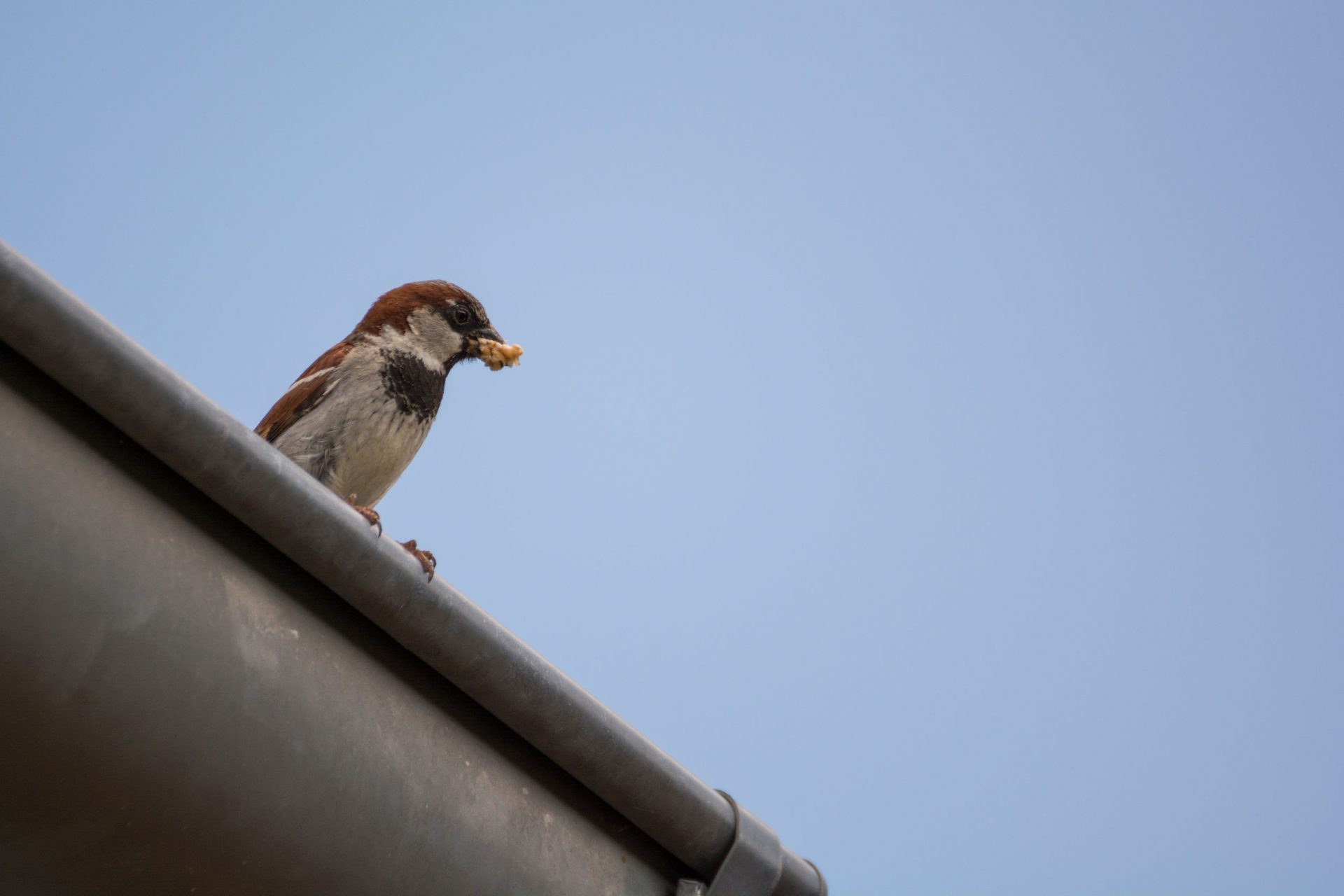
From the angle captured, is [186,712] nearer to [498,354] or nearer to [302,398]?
[302,398]

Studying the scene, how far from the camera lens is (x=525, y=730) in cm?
131

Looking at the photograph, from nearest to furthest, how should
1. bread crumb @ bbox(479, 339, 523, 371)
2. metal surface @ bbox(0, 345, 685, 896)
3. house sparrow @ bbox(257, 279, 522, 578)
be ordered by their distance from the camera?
metal surface @ bbox(0, 345, 685, 896) → house sparrow @ bbox(257, 279, 522, 578) → bread crumb @ bbox(479, 339, 523, 371)

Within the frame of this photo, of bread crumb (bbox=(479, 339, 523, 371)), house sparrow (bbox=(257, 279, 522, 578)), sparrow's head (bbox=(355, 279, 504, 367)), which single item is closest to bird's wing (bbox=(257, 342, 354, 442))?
house sparrow (bbox=(257, 279, 522, 578))

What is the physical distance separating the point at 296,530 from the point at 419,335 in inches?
97.7

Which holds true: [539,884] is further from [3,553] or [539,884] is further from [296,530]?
[3,553]

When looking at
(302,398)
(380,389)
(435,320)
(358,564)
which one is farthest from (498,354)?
(358,564)

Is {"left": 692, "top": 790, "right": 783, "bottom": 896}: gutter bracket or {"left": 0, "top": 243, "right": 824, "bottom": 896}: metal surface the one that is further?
{"left": 692, "top": 790, "right": 783, "bottom": 896}: gutter bracket

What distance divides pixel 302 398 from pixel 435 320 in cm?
50

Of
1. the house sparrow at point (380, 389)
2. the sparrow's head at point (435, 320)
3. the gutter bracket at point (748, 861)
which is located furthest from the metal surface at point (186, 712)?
the sparrow's head at point (435, 320)

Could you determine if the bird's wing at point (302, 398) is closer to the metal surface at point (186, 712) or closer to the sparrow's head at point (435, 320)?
the sparrow's head at point (435, 320)

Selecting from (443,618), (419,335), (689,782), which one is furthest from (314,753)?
(419,335)

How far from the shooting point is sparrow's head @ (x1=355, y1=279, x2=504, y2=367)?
11.6ft

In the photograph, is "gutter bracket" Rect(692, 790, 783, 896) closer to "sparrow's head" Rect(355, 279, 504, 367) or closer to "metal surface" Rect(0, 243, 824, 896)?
"metal surface" Rect(0, 243, 824, 896)

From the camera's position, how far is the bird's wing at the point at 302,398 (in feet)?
10.7
